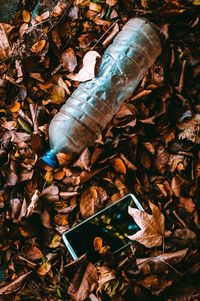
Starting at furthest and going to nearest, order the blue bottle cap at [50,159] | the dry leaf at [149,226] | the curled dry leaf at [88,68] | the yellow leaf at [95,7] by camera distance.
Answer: the yellow leaf at [95,7] → the curled dry leaf at [88,68] → the blue bottle cap at [50,159] → the dry leaf at [149,226]

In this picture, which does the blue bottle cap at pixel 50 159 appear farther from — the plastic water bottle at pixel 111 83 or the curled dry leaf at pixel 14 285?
the curled dry leaf at pixel 14 285

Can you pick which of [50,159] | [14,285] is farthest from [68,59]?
[14,285]

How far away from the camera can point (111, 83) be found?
224cm

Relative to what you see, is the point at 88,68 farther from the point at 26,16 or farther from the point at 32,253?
the point at 32,253

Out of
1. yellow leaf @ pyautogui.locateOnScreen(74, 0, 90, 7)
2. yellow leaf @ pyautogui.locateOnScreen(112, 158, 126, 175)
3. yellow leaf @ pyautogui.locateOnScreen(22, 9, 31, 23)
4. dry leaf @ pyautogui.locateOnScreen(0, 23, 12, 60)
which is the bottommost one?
yellow leaf @ pyautogui.locateOnScreen(112, 158, 126, 175)

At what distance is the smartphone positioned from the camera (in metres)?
2.04

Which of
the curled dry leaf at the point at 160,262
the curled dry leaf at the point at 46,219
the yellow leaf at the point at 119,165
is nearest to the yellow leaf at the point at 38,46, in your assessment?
the yellow leaf at the point at 119,165

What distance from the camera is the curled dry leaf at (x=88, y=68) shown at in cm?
219

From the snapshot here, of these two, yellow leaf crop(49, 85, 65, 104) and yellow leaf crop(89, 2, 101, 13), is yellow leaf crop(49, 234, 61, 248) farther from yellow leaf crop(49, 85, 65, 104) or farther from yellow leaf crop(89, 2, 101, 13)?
yellow leaf crop(89, 2, 101, 13)

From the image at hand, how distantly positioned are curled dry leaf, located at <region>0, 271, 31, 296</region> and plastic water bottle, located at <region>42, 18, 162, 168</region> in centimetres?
71

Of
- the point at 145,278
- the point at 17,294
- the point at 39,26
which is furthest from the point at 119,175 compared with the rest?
the point at 39,26

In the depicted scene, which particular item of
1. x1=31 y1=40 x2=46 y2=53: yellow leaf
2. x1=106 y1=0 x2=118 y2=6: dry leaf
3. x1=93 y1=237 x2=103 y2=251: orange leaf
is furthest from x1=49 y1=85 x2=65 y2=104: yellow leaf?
x1=93 y1=237 x2=103 y2=251: orange leaf

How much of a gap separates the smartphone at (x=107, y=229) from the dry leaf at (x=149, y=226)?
6 cm

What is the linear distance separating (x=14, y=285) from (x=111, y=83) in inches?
47.6
